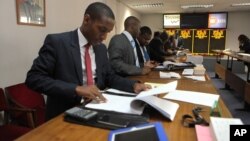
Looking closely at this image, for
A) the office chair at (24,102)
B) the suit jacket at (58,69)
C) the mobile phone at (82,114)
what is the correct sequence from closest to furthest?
the mobile phone at (82,114) < the suit jacket at (58,69) < the office chair at (24,102)

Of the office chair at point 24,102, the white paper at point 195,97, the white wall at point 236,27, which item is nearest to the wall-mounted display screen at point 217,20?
the white wall at point 236,27

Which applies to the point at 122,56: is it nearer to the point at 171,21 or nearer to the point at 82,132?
the point at 82,132

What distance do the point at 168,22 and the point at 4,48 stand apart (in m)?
8.43

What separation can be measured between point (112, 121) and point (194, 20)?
9.21 meters

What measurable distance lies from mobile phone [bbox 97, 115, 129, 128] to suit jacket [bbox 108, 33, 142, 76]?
1232mm

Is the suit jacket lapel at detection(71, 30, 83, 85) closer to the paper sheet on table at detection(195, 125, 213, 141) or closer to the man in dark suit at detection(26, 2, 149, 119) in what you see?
the man in dark suit at detection(26, 2, 149, 119)

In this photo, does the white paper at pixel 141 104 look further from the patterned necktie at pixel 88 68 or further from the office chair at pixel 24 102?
the office chair at pixel 24 102

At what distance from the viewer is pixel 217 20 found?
9273 mm

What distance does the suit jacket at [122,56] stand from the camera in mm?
2254

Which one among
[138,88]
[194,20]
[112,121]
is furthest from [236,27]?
[112,121]

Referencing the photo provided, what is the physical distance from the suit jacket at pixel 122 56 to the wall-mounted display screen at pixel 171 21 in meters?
7.66

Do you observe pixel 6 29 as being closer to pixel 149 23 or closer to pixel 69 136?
pixel 69 136

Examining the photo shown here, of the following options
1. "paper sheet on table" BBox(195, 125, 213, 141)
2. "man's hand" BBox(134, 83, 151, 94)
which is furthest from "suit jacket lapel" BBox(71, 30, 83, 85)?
"paper sheet on table" BBox(195, 125, 213, 141)

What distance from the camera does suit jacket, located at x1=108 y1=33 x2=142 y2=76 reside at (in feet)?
7.39
